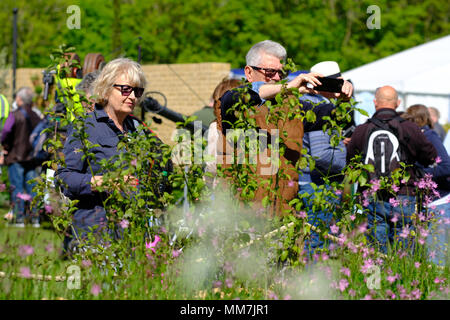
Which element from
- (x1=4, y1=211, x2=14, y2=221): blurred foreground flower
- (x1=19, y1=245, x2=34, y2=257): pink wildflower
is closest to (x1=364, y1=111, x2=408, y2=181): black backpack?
(x1=4, y1=211, x2=14, y2=221): blurred foreground flower

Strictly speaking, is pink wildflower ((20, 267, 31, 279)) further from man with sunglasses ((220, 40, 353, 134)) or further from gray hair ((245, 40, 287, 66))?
gray hair ((245, 40, 287, 66))

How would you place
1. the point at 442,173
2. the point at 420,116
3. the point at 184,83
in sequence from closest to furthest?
the point at 442,173 < the point at 420,116 < the point at 184,83

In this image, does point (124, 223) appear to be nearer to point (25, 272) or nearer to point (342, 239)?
point (25, 272)

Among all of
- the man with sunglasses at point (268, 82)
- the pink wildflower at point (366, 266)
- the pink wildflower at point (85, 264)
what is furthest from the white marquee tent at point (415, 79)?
the pink wildflower at point (85, 264)

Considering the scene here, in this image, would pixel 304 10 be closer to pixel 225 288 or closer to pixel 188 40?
pixel 188 40

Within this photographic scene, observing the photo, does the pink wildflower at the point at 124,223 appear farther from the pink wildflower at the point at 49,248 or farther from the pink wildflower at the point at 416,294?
the pink wildflower at the point at 416,294

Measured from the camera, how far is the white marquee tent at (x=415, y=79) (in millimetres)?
15734

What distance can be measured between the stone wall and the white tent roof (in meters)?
2.72

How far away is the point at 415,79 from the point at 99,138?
43.1ft

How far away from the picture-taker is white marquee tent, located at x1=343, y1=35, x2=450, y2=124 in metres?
15.7

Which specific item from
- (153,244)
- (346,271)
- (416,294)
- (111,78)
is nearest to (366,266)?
(346,271)

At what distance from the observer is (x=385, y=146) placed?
5566 mm

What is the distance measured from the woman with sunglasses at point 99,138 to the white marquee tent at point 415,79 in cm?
1170

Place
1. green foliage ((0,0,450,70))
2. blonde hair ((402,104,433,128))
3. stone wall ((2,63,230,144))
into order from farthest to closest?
green foliage ((0,0,450,70)) < stone wall ((2,63,230,144)) < blonde hair ((402,104,433,128))
